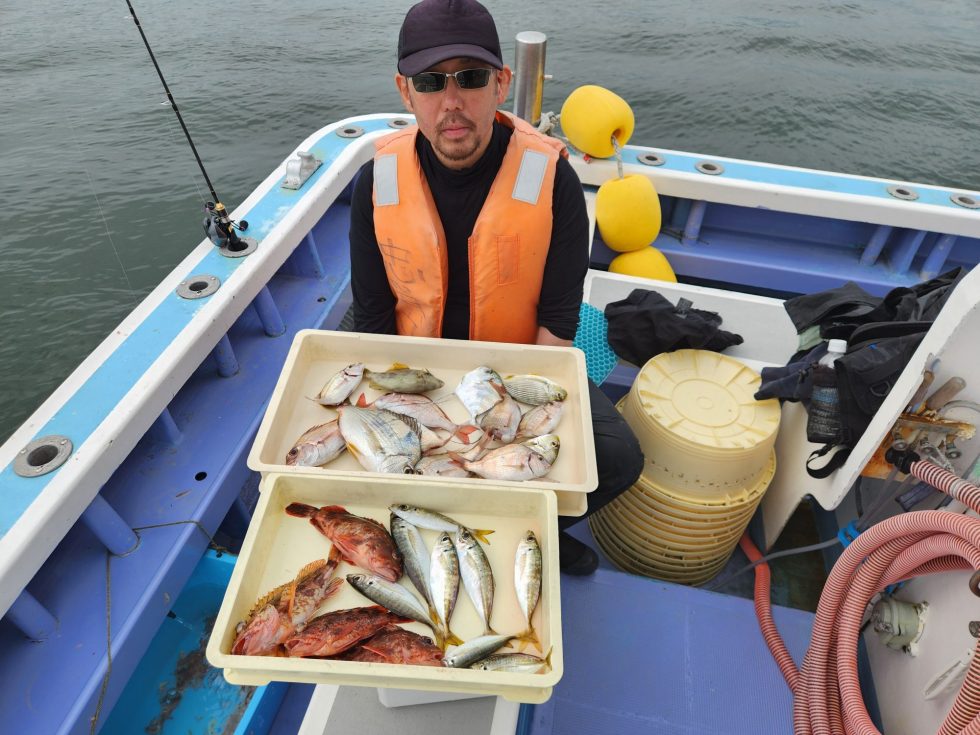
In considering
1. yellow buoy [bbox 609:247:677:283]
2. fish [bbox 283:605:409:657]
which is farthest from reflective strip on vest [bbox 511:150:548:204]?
yellow buoy [bbox 609:247:677:283]

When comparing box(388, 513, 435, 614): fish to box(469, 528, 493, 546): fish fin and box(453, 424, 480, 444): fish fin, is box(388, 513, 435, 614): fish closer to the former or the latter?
box(469, 528, 493, 546): fish fin

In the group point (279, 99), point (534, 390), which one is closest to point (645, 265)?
point (534, 390)

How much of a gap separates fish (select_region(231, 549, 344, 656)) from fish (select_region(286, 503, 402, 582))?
40 millimetres

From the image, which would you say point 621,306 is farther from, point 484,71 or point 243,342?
point 243,342

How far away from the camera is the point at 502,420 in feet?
5.69

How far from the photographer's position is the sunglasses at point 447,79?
70.8 inches

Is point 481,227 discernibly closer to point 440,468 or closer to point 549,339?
point 549,339

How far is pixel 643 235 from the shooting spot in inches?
152

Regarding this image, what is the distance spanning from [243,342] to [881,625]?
3030 mm

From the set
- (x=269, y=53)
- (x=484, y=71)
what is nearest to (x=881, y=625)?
(x=484, y=71)

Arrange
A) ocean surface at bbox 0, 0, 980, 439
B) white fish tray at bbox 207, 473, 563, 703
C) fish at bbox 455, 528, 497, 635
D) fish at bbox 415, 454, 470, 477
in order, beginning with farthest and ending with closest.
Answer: ocean surface at bbox 0, 0, 980, 439 < fish at bbox 415, 454, 470, 477 < fish at bbox 455, 528, 497, 635 < white fish tray at bbox 207, 473, 563, 703

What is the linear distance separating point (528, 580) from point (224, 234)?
2.34 meters

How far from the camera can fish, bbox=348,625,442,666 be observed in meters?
1.24

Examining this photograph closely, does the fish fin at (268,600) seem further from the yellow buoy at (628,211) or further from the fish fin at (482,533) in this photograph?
the yellow buoy at (628,211)
